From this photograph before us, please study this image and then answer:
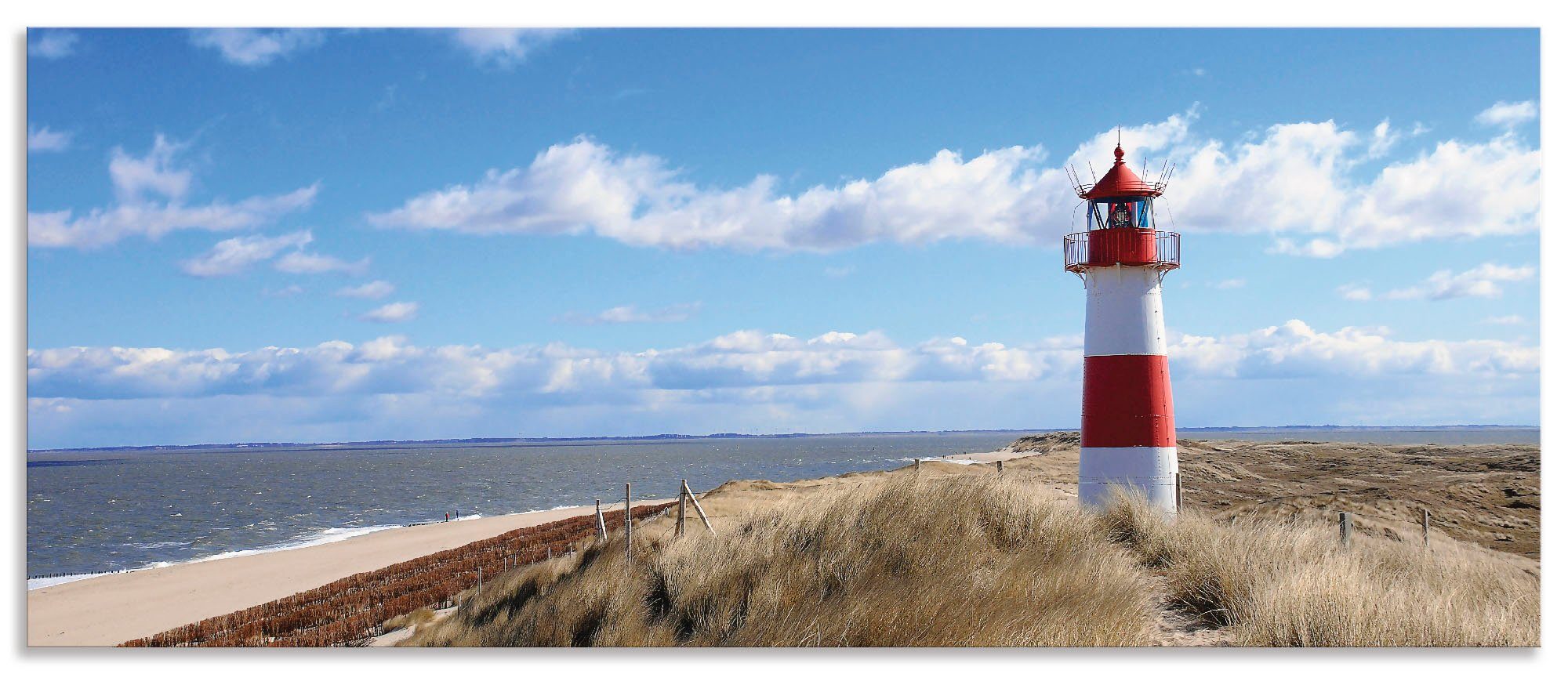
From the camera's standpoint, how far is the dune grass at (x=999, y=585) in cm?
547

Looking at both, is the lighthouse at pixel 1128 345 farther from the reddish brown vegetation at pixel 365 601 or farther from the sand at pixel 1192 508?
the reddish brown vegetation at pixel 365 601

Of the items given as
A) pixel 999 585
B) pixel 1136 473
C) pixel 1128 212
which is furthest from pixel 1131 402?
pixel 999 585

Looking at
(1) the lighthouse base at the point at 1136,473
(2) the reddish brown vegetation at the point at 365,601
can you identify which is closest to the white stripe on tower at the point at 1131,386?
(1) the lighthouse base at the point at 1136,473

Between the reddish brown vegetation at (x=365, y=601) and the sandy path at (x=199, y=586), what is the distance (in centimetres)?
112

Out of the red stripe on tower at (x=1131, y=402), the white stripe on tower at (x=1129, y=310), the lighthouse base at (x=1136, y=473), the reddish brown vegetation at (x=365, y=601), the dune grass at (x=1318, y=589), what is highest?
the white stripe on tower at (x=1129, y=310)

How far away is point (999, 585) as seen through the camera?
5699mm

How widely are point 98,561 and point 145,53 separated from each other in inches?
866

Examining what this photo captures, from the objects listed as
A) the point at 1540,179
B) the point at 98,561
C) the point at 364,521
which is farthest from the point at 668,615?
the point at 364,521

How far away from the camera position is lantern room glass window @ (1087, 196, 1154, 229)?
9.20 metres

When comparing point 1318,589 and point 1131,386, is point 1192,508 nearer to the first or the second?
point 1131,386

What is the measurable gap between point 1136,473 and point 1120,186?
2.65m

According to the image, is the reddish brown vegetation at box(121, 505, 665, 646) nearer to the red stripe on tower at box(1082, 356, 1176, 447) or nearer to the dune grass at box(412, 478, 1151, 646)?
the dune grass at box(412, 478, 1151, 646)

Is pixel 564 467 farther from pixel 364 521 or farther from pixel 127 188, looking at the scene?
pixel 127 188

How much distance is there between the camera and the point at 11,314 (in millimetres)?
6285
